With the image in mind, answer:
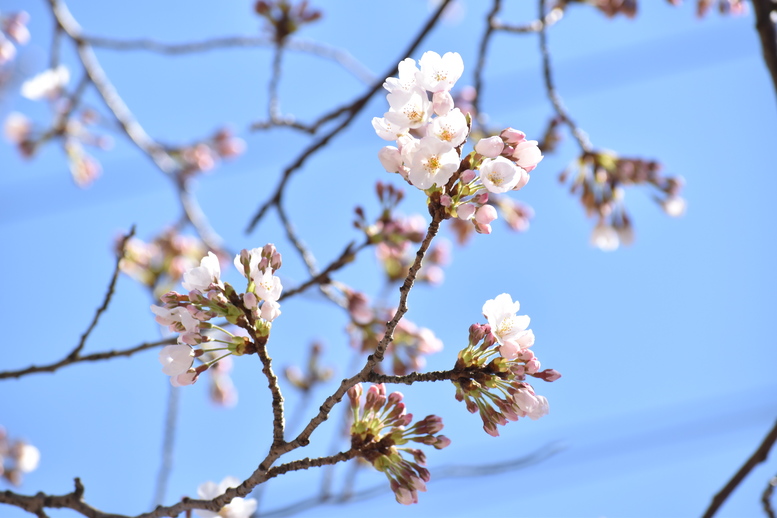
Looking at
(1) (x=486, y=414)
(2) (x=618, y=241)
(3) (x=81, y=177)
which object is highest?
(3) (x=81, y=177)

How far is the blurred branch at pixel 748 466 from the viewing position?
2.03 metres

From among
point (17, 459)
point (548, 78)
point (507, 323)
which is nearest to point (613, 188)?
point (548, 78)

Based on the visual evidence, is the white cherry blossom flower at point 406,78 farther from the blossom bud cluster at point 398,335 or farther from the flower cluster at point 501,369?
the blossom bud cluster at point 398,335

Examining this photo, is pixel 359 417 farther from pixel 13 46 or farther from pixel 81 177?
pixel 13 46

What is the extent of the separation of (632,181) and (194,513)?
2.78 m

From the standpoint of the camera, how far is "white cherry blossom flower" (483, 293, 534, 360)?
1.55 meters

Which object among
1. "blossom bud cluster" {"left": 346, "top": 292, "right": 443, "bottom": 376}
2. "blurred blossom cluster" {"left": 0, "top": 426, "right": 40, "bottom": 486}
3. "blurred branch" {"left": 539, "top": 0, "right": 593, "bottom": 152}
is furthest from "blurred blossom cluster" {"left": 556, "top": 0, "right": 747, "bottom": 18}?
"blurred blossom cluster" {"left": 0, "top": 426, "right": 40, "bottom": 486}

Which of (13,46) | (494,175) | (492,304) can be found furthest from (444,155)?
(13,46)

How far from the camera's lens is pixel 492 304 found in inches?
63.1

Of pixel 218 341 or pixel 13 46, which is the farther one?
pixel 13 46

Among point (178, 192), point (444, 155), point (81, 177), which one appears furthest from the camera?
point (81, 177)

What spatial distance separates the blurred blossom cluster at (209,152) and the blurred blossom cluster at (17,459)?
252cm

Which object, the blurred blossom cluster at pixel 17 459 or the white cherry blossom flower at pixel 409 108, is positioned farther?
the blurred blossom cluster at pixel 17 459

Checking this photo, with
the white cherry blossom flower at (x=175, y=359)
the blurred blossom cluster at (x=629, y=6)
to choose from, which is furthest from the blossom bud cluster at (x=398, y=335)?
the blurred blossom cluster at (x=629, y=6)
